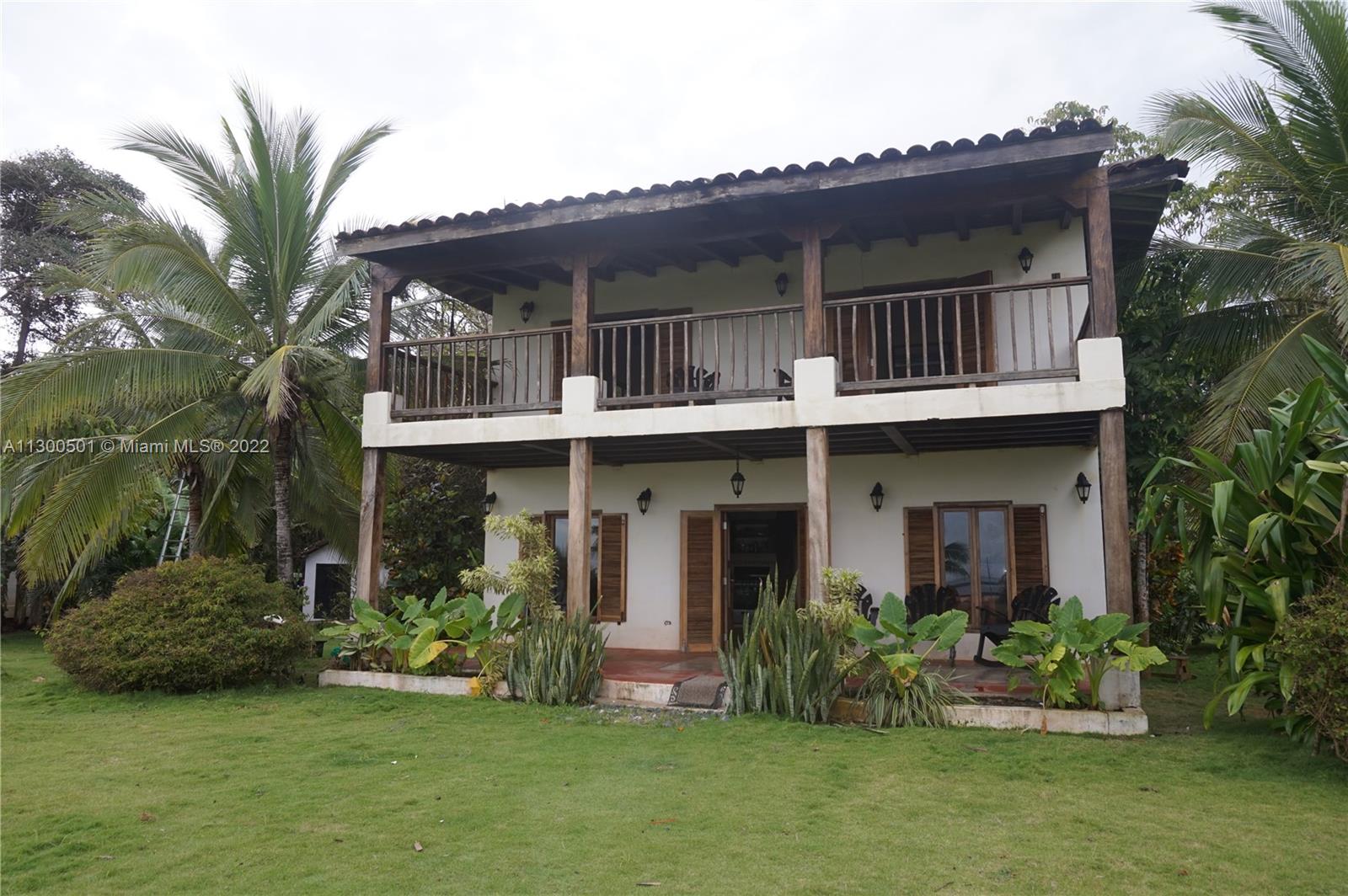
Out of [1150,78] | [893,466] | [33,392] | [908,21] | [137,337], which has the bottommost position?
[893,466]

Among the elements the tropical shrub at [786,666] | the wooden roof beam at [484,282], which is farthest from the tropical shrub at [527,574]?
the wooden roof beam at [484,282]

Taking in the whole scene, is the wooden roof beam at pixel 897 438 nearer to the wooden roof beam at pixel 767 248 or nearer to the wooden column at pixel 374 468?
the wooden roof beam at pixel 767 248

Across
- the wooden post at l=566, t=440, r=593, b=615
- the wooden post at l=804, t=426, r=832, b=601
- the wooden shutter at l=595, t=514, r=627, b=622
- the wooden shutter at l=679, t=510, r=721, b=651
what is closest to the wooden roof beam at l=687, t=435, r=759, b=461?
the wooden shutter at l=679, t=510, r=721, b=651

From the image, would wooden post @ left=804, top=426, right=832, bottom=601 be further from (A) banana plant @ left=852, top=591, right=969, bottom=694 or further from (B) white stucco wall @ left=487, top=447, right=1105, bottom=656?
(B) white stucco wall @ left=487, top=447, right=1105, bottom=656

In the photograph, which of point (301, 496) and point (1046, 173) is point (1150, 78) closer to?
point (1046, 173)

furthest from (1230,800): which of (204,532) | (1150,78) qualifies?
(204,532)

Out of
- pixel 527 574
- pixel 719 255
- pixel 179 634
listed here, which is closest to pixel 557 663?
pixel 527 574

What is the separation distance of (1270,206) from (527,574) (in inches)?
352

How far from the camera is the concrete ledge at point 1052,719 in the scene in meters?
6.71

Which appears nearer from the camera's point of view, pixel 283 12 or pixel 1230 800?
pixel 1230 800

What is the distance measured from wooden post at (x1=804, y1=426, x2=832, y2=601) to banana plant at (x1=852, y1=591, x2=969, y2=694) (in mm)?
602

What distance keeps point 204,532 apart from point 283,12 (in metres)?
6.74

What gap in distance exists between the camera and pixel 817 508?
8.06 m

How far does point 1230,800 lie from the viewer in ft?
16.5
